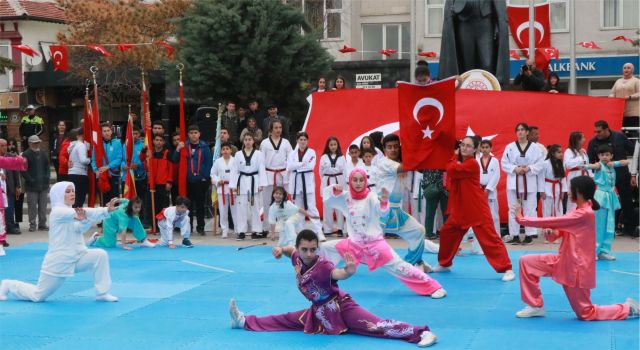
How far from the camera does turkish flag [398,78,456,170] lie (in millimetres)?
10461

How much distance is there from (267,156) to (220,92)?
6772 mm

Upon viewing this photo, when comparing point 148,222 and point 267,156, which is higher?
point 267,156

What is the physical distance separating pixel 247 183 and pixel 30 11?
22.8 metres


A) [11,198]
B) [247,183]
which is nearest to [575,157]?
[247,183]

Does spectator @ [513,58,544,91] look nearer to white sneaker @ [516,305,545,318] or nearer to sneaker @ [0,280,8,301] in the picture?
white sneaker @ [516,305,545,318]

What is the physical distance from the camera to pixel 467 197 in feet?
32.8

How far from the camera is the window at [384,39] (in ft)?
97.3

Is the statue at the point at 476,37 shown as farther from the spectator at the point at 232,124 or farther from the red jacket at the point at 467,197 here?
the red jacket at the point at 467,197

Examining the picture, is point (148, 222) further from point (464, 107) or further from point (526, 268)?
point (526, 268)

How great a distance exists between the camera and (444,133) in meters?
10.6

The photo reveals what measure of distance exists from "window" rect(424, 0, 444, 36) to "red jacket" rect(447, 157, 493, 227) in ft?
62.0

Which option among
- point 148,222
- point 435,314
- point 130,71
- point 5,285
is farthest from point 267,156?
point 130,71

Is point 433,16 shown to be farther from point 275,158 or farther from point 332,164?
point 332,164

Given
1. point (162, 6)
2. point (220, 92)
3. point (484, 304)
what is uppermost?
point (162, 6)
